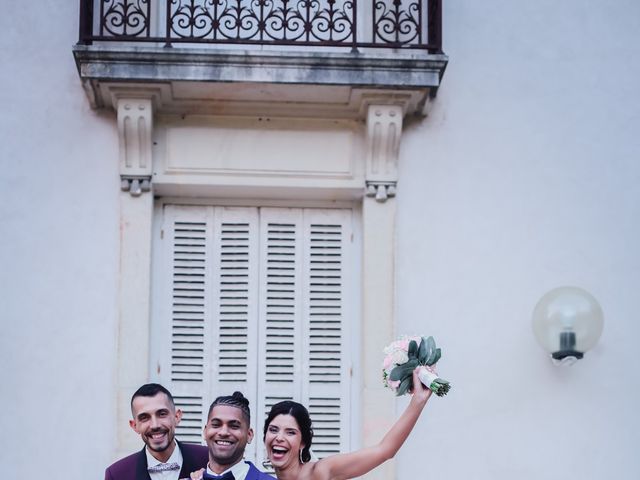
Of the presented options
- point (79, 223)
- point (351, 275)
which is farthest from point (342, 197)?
point (79, 223)

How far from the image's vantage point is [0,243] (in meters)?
9.73

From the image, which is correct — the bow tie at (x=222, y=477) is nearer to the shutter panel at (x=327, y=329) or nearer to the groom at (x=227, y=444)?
the groom at (x=227, y=444)

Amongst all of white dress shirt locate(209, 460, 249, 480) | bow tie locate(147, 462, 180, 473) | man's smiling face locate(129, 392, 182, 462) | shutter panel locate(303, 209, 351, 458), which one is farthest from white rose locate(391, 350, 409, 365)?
shutter panel locate(303, 209, 351, 458)

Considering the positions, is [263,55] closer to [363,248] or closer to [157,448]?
[363,248]

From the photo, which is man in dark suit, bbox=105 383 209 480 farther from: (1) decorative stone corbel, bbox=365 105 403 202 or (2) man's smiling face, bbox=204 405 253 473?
(1) decorative stone corbel, bbox=365 105 403 202

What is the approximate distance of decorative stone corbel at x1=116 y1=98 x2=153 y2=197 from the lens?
976 cm

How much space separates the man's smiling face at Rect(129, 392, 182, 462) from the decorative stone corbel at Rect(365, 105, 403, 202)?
3036mm

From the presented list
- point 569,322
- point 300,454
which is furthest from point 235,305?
point 300,454

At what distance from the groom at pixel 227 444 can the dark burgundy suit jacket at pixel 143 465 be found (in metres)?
0.52

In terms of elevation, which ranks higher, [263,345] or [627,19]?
[627,19]

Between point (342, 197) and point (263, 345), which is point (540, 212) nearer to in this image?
point (342, 197)

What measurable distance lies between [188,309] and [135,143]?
3.92ft

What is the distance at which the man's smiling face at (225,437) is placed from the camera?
6.82m

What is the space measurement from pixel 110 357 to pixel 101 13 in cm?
233
